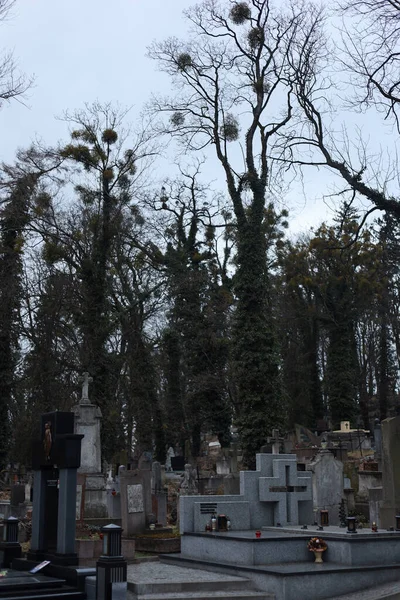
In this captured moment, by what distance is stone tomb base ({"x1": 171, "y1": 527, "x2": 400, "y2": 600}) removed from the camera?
908 centimetres

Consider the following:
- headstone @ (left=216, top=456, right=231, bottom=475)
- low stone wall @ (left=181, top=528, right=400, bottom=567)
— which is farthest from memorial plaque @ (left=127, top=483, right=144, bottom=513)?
headstone @ (left=216, top=456, right=231, bottom=475)

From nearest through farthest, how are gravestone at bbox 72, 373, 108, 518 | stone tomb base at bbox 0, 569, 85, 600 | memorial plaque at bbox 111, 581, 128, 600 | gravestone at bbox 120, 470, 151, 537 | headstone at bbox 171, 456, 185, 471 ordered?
memorial plaque at bbox 111, 581, 128, 600, stone tomb base at bbox 0, 569, 85, 600, gravestone at bbox 120, 470, 151, 537, gravestone at bbox 72, 373, 108, 518, headstone at bbox 171, 456, 185, 471

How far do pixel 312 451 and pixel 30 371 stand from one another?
34.4ft

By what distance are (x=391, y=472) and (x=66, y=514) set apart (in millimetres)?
5315

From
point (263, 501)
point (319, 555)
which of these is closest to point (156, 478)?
point (263, 501)

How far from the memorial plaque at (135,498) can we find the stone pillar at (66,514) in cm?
347

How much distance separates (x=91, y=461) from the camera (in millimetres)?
17641

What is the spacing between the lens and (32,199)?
25859 millimetres

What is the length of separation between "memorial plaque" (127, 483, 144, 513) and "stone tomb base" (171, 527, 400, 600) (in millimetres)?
1891

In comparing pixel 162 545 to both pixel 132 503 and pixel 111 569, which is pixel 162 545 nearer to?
pixel 132 503

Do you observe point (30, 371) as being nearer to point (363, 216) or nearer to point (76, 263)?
point (76, 263)

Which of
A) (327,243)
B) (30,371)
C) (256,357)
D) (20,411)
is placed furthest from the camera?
(327,243)

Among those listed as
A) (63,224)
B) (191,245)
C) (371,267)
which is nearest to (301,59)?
(63,224)

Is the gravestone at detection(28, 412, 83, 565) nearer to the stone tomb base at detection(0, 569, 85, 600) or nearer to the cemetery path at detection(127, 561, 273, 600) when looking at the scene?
the stone tomb base at detection(0, 569, 85, 600)
